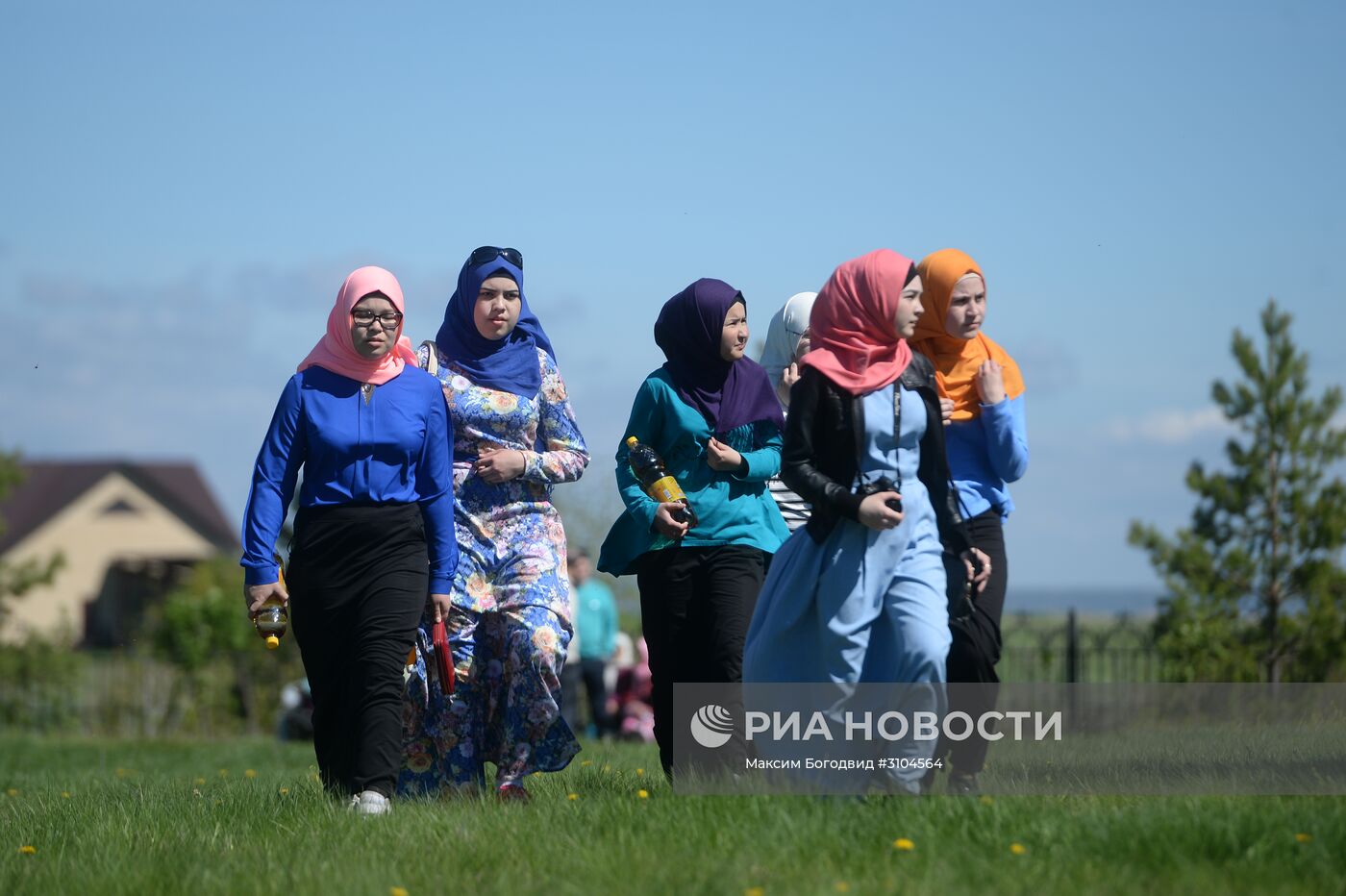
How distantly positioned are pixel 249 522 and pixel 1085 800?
3.38 metres

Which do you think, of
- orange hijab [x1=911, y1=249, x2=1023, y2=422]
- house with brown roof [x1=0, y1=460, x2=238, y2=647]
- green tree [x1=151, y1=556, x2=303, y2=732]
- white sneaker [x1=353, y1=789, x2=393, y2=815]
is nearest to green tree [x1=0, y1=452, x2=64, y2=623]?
green tree [x1=151, y1=556, x2=303, y2=732]

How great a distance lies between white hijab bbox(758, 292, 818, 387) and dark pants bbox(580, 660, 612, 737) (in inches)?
403

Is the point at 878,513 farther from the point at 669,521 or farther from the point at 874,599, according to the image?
the point at 669,521

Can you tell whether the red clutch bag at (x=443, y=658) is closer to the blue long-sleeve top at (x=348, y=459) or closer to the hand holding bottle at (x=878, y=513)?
the blue long-sleeve top at (x=348, y=459)

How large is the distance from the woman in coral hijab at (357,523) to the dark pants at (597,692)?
1095 centimetres

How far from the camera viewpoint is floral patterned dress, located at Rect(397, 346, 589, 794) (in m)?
6.41

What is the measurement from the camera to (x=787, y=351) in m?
7.27

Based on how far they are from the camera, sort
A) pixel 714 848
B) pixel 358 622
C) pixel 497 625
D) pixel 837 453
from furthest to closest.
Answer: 1. pixel 497 625
2. pixel 358 622
3. pixel 837 453
4. pixel 714 848

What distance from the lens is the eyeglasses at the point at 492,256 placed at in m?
6.66

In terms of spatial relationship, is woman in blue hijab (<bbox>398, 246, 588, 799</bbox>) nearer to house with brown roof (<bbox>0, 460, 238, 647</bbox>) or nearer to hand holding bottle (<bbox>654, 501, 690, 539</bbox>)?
hand holding bottle (<bbox>654, 501, 690, 539</bbox>)

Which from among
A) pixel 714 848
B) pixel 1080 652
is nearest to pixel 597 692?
pixel 1080 652

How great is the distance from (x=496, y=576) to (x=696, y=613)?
0.89 metres

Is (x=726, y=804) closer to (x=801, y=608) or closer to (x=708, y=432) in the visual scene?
(x=801, y=608)

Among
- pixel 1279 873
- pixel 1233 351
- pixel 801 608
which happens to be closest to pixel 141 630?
pixel 1233 351
